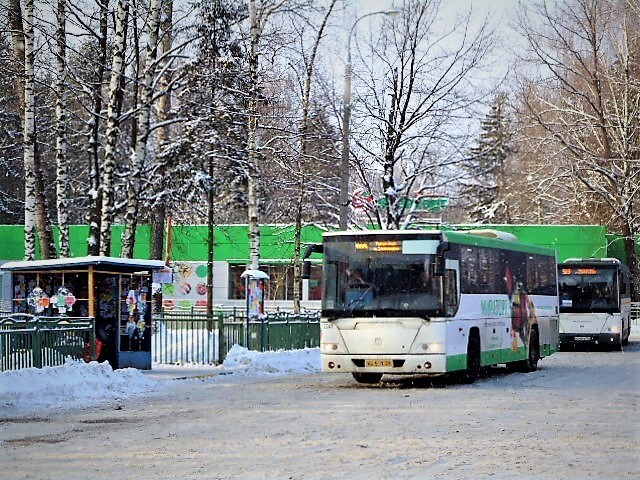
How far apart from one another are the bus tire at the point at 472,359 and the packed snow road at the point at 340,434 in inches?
32.2

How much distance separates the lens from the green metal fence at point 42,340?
763 inches

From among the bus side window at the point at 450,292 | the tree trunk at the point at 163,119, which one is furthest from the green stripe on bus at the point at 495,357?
the tree trunk at the point at 163,119

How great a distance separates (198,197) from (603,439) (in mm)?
23592

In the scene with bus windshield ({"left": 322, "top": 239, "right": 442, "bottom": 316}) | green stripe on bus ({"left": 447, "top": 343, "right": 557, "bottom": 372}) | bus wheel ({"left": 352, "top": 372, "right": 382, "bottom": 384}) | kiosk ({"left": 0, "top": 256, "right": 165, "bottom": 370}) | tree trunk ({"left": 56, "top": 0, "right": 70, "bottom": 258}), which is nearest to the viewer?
bus windshield ({"left": 322, "top": 239, "right": 442, "bottom": 316})

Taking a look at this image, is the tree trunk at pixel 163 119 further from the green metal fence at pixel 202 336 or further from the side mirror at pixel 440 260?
the side mirror at pixel 440 260

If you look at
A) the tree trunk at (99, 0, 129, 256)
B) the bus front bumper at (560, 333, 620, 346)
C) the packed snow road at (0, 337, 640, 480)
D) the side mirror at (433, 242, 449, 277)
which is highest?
the tree trunk at (99, 0, 129, 256)

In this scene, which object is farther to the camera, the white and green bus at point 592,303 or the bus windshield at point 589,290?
the bus windshield at point 589,290

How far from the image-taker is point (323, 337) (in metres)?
21.7

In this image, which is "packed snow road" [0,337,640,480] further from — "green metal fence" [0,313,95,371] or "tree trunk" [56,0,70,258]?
"tree trunk" [56,0,70,258]

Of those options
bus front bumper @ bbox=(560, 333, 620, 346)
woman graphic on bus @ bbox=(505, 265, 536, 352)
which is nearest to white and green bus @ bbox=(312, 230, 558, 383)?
woman graphic on bus @ bbox=(505, 265, 536, 352)

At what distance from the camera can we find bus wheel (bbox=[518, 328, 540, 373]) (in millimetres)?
27145

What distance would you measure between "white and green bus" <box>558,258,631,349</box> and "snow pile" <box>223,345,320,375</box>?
1296 cm

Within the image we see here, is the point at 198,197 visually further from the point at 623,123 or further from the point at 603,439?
the point at 623,123

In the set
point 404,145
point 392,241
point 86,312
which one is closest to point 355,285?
point 392,241
